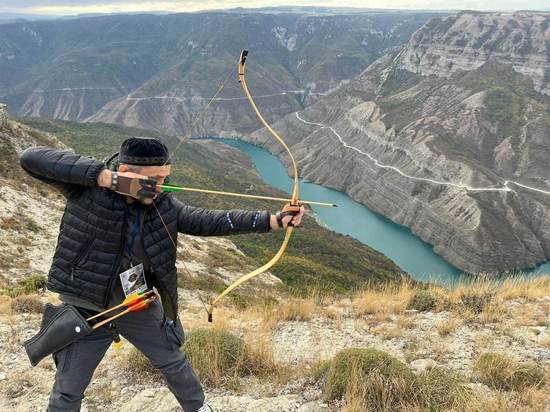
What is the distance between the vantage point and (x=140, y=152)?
3.57 meters

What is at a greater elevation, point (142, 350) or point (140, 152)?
point (140, 152)

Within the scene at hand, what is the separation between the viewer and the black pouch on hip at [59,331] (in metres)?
3.49

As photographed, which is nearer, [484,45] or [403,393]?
[403,393]

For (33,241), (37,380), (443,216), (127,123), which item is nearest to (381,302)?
(37,380)

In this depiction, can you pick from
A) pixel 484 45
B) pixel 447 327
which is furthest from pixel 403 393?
pixel 484 45

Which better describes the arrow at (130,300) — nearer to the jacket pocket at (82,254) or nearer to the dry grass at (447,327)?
the jacket pocket at (82,254)

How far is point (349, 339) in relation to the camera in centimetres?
716

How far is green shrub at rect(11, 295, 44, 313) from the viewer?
759cm

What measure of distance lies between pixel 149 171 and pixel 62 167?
654 mm

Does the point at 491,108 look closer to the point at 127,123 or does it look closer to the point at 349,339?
the point at 349,339

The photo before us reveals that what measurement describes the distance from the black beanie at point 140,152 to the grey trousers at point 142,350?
1.28m

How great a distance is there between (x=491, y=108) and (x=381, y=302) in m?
97.3

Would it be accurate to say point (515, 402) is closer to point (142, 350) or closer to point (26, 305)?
point (142, 350)

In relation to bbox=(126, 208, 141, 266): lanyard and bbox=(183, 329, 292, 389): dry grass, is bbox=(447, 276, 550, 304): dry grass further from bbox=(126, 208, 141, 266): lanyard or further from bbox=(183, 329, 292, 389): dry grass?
bbox=(126, 208, 141, 266): lanyard
